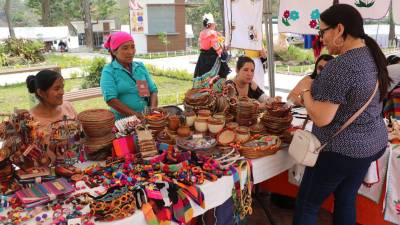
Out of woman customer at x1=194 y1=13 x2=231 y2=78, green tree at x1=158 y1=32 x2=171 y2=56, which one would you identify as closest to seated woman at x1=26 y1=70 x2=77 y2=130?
woman customer at x1=194 y1=13 x2=231 y2=78

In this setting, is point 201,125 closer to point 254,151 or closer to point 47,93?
point 254,151

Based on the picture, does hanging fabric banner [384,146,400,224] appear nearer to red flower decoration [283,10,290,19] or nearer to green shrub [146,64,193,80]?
red flower decoration [283,10,290,19]

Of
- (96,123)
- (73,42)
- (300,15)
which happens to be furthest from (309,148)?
(73,42)

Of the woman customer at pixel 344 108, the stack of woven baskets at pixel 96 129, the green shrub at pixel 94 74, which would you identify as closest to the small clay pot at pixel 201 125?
the stack of woven baskets at pixel 96 129

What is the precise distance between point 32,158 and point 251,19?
2603mm

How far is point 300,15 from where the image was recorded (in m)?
3.13

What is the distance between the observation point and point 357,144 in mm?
1623

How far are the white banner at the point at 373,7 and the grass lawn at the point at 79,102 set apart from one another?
12.8ft

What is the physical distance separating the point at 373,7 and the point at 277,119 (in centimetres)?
133

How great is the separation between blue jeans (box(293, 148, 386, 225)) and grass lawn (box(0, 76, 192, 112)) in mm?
4610

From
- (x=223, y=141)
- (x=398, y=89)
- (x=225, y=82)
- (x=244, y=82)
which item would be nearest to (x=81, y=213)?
(x=223, y=141)

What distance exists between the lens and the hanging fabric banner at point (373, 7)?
2.67 meters

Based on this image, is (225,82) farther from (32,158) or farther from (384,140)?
(32,158)

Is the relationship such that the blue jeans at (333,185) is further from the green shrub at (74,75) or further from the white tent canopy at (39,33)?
the white tent canopy at (39,33)
